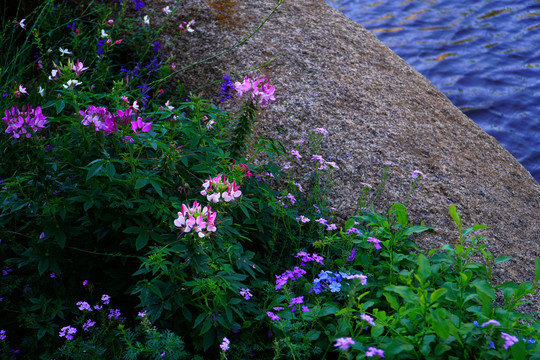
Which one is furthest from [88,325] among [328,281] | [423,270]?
[423,270]

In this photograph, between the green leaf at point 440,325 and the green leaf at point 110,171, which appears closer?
A: the green leaf at point 440,325

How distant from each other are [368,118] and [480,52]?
5053mm

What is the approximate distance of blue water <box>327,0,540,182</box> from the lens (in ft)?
21.2

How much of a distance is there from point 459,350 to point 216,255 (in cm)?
108

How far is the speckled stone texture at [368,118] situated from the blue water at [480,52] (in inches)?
92.0

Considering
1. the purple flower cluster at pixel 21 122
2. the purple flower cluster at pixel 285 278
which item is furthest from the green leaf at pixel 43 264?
the purple flower cluster at pixel 285 278

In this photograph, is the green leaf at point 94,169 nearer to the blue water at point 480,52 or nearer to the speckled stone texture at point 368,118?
the speckled stone texture at point 368,118

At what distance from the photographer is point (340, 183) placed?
3.37m

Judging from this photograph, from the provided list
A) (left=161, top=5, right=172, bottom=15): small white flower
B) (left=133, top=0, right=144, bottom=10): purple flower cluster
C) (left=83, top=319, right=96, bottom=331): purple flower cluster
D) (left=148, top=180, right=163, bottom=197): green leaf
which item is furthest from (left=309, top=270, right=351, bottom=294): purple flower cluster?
(left=133, top=0, right=144, bottom=10): purple flower cluster

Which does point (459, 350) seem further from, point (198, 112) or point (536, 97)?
point (536, 97)

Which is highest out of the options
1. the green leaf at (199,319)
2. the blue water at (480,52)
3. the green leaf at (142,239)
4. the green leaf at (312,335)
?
the green leaf at (142,239)

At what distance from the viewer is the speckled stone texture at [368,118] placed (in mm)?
3369

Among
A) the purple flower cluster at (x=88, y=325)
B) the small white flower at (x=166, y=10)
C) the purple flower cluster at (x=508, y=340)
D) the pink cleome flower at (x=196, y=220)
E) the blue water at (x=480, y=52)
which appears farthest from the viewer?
the blue water at (x=480, y=52)

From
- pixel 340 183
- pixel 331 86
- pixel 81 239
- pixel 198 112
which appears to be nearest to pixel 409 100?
pixel 331 86
